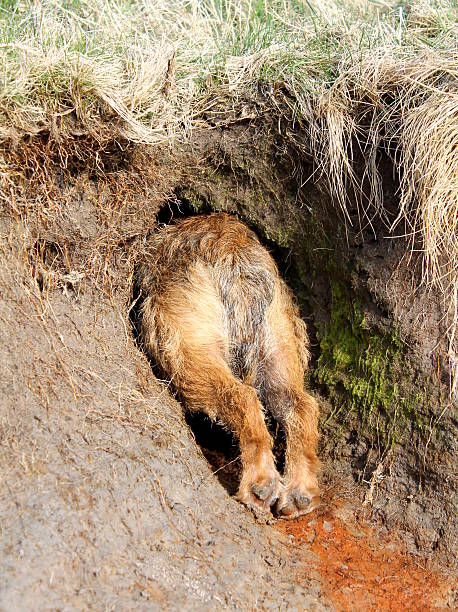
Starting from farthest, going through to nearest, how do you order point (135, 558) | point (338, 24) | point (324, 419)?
point (338, 24) → point (324, 419) → point (135, 558)

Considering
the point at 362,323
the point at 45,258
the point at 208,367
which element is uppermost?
the point at 45,258

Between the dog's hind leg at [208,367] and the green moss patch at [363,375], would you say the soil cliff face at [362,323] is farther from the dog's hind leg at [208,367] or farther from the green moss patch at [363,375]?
the dog's hind leg at [208,367]

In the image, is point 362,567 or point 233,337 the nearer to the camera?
point 362,567

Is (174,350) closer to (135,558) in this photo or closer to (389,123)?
(135,558)

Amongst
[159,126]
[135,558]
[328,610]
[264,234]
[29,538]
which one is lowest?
[328,610]

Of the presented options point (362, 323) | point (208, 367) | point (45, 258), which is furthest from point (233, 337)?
point (45, 258)

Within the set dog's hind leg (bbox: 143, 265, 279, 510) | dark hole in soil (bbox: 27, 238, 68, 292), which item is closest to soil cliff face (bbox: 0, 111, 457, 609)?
dark hole in soil (bbox: 27, 238, 68, 292)

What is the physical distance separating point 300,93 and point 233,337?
62.2 inches

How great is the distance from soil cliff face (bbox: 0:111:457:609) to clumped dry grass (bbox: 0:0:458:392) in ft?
0.44

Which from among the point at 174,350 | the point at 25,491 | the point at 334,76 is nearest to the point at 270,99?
the point at 334,76

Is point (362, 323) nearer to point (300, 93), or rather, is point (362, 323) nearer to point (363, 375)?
point (363, 375)

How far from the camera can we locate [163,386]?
3.90 m

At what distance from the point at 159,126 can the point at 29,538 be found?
94.7 inches

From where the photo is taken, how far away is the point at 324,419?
4176 millimetres
